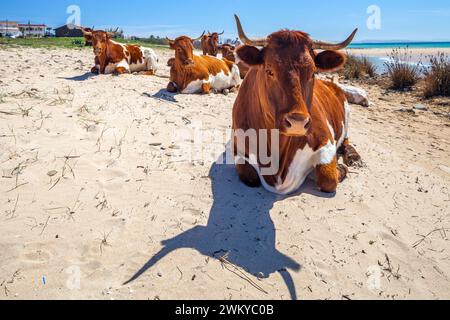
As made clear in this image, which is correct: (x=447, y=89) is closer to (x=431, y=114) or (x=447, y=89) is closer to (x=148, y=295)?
(x=431, y=114)

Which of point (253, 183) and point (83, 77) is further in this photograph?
point (83, 77)

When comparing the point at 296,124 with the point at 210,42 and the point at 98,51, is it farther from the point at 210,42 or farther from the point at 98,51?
the point at 210,42

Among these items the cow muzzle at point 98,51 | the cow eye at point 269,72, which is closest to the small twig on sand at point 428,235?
the cow eye at point 269,72

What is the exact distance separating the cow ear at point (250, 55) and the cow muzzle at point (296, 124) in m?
0.80

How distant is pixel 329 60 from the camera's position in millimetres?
3299

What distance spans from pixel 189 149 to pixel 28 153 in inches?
75.3

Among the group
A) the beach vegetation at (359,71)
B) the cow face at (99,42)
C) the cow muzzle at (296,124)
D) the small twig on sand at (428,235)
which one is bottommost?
→ the small twig on sand at (428,235)

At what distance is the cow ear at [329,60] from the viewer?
10.7 feet

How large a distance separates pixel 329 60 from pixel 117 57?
9033 millimetres

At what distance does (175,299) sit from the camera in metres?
2.13

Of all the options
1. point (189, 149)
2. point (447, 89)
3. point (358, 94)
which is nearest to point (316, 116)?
point (189, 149)

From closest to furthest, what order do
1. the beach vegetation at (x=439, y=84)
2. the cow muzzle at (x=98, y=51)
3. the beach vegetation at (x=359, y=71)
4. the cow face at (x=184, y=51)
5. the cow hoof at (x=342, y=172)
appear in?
the cow hoof at (x=342, y=172) < the cow face at (x=184, y=51) < the beach vegetation at (x=439, y=84) < the cow muzzle at (x=98, y=51) < the beach vegetation at (x=359, y=71)

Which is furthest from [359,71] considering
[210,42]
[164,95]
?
[164,95]

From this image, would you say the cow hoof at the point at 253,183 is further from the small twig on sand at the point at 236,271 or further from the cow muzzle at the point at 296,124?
the small twig on sand at the point at 236,271
